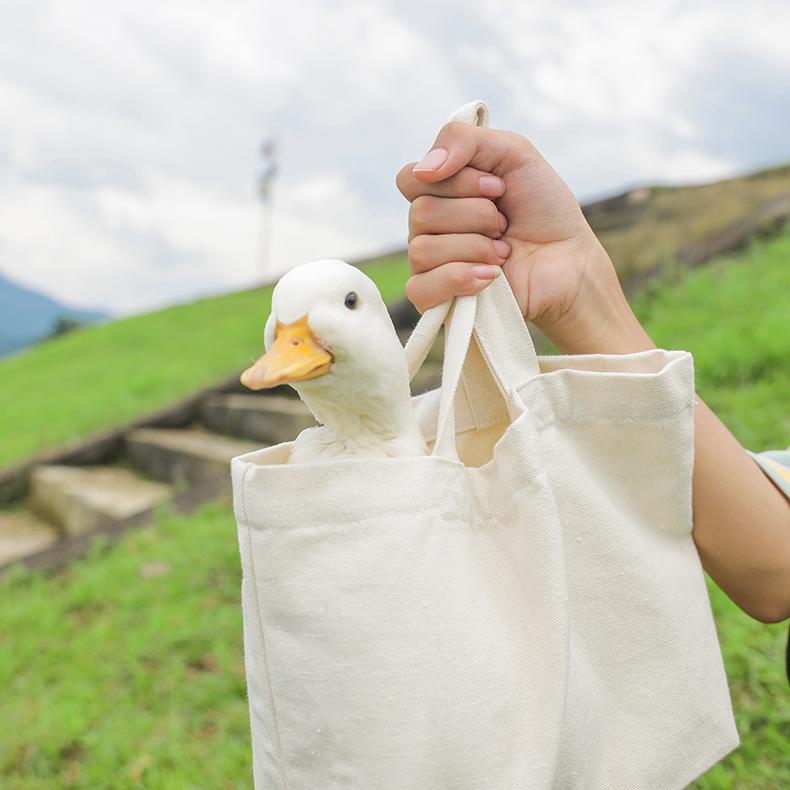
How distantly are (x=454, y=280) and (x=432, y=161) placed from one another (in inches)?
4.1

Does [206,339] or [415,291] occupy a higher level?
[206,339]

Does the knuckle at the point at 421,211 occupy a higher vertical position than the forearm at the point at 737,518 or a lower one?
higher

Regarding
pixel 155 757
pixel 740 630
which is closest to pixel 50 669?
pixel 155 757

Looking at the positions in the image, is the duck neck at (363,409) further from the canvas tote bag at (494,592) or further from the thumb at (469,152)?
the thumb at (469,152)

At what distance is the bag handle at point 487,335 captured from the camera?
2.00 ft

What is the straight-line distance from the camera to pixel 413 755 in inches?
20.4

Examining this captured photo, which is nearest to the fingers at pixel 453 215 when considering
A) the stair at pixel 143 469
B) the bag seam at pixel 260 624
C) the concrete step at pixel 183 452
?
the bag seam at pixel 260 624

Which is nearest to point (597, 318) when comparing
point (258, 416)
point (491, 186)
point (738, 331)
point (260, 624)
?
point (491, 186)

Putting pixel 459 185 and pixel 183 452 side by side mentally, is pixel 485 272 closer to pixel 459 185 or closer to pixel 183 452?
pixel 459 185

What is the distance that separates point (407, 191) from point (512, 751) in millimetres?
476

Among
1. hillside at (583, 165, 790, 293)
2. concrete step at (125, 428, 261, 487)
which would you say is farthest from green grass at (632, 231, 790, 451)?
concrete step at (125, 428, 261, 487)

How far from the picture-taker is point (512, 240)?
0.72 m

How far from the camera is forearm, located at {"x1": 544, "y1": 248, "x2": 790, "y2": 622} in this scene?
0.73 metres

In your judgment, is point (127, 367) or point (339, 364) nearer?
point (339, 364)
